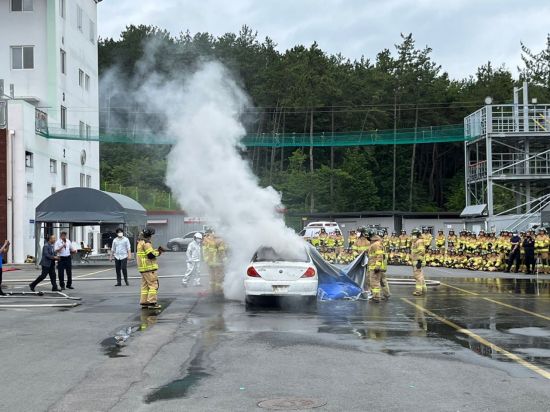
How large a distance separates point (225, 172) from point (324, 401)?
37.6ft

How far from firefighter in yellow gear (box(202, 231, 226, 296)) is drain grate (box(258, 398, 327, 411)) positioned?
13.5 metres

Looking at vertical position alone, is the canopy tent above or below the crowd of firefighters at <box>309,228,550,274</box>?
above

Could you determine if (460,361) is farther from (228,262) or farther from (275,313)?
(228,262)

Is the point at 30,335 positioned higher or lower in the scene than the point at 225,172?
lower

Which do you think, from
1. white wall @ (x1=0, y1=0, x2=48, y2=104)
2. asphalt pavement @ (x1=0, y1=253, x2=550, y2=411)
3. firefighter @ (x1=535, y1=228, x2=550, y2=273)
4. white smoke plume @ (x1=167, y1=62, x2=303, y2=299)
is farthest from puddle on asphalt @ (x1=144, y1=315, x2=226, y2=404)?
white wall @ (x1=0, y1=0, x2=48, y2=104)

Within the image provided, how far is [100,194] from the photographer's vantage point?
32562mm

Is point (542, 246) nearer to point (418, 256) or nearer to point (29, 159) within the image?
point (418, 256)

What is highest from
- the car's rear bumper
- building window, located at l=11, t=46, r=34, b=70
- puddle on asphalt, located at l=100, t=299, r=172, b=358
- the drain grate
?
building window, located at l=11, t=46, r=34, b=70

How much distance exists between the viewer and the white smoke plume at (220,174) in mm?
17484

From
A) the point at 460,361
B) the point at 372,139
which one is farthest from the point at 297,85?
the point at 460,361

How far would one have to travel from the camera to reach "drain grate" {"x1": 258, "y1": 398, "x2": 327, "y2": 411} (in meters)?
6.82

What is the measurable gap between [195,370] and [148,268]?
23.2ft

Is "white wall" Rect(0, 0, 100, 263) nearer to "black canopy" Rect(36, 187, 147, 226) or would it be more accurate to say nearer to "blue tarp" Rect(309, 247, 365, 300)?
"black canopy" Rect(36, 187, 147, 226)

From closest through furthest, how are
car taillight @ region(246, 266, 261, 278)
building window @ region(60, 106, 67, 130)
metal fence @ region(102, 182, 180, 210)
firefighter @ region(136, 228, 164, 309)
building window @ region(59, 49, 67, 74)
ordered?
1. car taillight @ region(246, 266, 261, 278)
2. firefighter @ region(136, 228, 164, 309)
3. building window @ region(60, 106, 67, 130)
4. building window @ region(59, 49, 67, 74)
5. metal fence @ region(102, 182, 180, 210)
